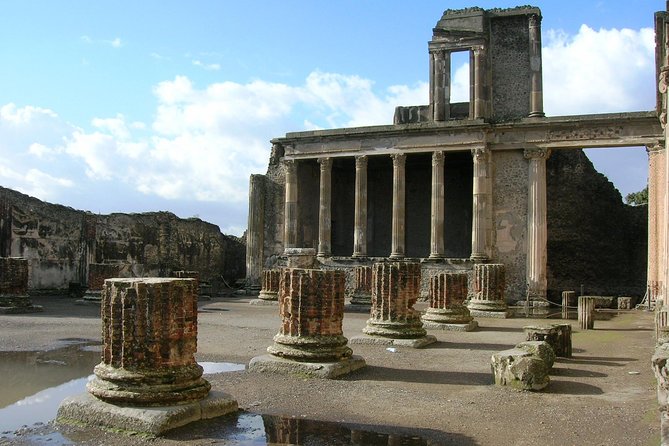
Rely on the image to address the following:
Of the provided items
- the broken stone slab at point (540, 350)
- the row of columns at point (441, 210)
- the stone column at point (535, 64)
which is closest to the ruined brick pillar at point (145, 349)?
the broken stone slab at point (540, 350)

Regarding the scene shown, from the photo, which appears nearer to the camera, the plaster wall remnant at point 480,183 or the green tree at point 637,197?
the plaster wall remnant at point 480,183

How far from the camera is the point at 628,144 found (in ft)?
70.7

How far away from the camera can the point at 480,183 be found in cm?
2309

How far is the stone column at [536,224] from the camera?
73.5ft

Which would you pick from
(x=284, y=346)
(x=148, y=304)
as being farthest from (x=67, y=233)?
(x=148, y=304)

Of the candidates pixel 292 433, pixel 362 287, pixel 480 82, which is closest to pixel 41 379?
pixel 292 433

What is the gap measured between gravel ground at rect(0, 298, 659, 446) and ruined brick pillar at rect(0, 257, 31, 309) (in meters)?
4.07

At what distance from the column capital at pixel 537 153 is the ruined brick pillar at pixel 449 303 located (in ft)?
34.6

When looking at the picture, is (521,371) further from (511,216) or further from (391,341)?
(511,216)

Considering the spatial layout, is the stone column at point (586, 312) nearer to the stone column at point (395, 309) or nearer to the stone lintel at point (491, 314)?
the stone lintel at point (491, 314)

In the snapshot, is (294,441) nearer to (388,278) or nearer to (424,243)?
(388,278)

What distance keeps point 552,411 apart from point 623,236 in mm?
24885

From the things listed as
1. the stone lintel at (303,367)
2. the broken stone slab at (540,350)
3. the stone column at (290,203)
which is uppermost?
the stone column at (290,203)

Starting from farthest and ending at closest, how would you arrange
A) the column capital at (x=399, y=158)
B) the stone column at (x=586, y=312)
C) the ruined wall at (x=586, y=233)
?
the ruined wall at (x=586, y=233) → the column capital at (x=399, y=158) → the stone column at (x=586, y=312)
